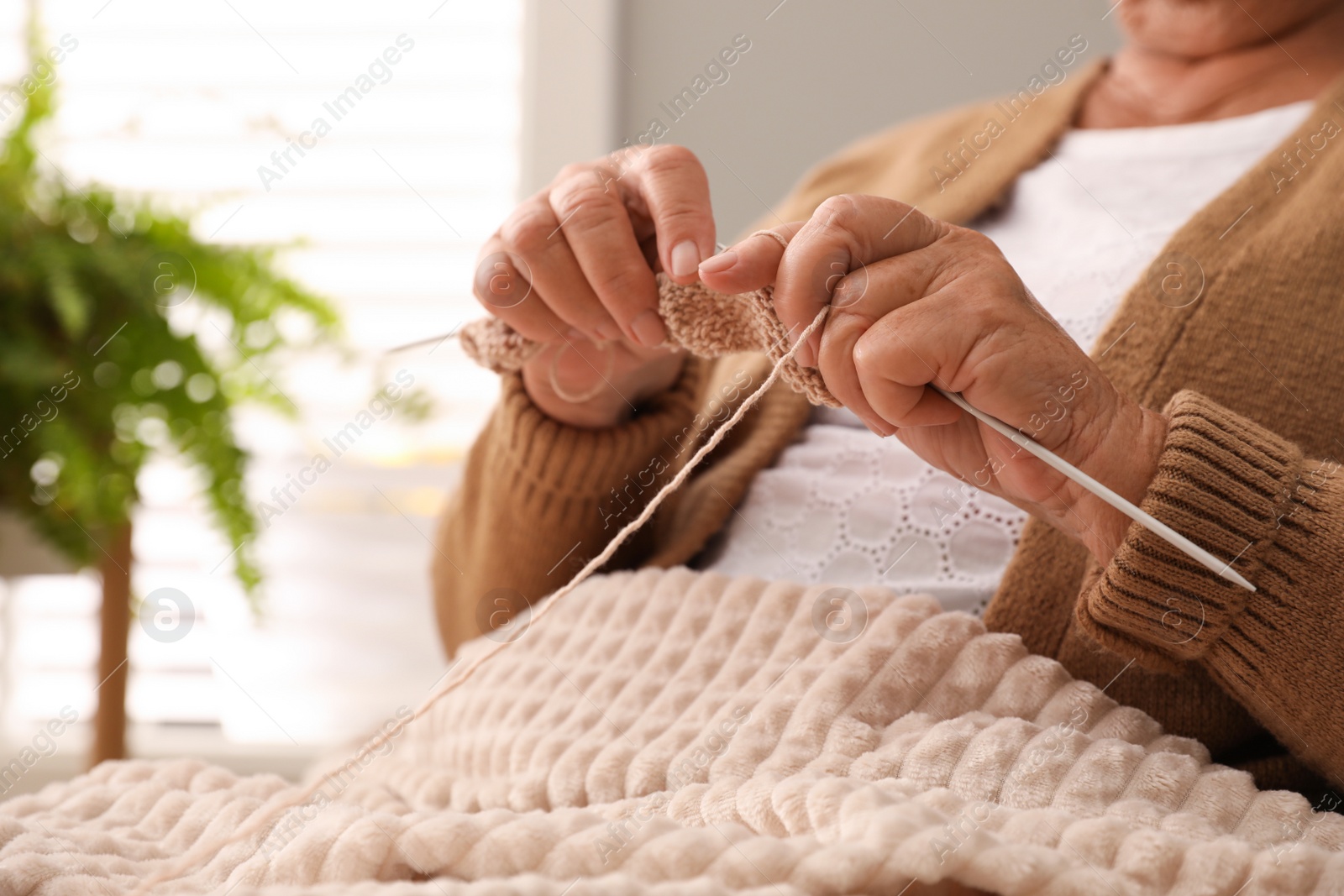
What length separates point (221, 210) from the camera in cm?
147

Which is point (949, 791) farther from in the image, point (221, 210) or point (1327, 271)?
point (221, 210)

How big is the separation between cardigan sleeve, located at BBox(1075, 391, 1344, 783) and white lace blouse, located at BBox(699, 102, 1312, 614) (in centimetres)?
17

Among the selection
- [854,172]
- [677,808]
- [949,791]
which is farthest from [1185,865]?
[854,172]

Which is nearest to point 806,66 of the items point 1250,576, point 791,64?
point 791,64

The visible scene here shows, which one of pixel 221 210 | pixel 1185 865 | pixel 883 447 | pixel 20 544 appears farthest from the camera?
pixel 221 210

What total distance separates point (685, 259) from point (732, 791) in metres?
0.29

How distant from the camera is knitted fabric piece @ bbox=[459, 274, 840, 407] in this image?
22.6 inches

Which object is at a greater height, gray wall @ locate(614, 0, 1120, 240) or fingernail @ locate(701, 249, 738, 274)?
gray wall @ locate(614, 0, 1120, 240)

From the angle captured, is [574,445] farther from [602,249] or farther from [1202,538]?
[1202,538]

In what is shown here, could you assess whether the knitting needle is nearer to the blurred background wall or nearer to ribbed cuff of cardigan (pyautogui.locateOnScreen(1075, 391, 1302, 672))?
ribbed cuff of cardigan (pyautogui.locateOnScreen(1075, 391, 1302, 672))

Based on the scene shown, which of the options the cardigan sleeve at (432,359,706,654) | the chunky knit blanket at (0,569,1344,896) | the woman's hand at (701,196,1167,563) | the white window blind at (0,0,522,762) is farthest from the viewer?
the white window blind at (0,0,522,762)

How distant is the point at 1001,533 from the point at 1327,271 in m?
0.26

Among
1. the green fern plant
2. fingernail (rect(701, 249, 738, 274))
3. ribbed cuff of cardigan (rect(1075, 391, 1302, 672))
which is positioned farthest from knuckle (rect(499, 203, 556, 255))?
the green fern plant

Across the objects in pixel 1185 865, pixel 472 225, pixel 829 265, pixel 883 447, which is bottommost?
pixel 1185 865
